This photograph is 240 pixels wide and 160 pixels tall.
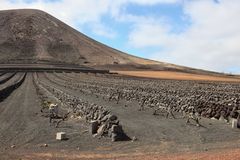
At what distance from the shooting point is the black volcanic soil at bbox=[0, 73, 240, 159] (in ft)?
61.8

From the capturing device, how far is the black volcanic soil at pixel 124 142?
1884cm

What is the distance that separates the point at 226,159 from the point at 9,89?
132 feet

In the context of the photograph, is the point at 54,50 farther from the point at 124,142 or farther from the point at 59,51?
the point at 124,142

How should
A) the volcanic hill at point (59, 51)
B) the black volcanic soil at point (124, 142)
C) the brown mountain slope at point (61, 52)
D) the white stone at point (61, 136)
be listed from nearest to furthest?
the black volcanic soil at point (124, 142) → the white stone at point (61, 136) → the brown mountain slope at point (61, 52) → the volcanic hill at point (59, 51)

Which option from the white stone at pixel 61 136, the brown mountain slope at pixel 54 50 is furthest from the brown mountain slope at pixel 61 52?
the white stone at pixel 61 136

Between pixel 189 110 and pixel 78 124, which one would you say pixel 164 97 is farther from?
pixel 78 124

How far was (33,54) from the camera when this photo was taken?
580 ft

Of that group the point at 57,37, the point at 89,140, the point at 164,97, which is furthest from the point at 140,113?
the point at 57,37

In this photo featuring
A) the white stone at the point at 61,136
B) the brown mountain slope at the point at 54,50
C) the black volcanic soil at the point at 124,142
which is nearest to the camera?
the black volcanic soil at the point at 124,142

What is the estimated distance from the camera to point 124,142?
806 inches

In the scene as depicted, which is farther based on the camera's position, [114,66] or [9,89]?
[114,66]

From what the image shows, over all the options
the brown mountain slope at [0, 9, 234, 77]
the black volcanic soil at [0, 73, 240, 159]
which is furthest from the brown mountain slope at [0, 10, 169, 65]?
the black volcanic soil at [0, 73, 240, 159]

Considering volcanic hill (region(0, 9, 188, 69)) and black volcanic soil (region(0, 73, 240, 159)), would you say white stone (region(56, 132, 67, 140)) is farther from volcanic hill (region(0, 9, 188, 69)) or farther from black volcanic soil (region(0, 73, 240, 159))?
volcanic hill (region(0, 9, 188, 69))

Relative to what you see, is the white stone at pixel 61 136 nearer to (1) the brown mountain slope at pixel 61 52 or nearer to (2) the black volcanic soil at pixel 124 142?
(2) the black volcanic soil at pixel 124 142
